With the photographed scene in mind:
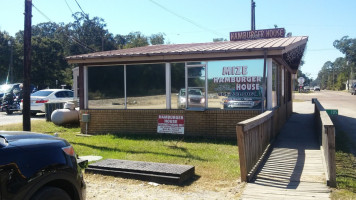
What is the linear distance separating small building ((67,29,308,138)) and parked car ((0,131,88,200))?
7.00m

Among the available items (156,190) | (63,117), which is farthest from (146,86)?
(156,190)

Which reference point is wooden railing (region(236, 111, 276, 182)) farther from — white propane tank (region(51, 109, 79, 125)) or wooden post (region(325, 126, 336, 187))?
white propane tank (region(51, 109, 79, 125))

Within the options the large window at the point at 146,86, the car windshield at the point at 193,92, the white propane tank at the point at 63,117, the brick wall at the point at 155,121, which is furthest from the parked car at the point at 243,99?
the white propane tank at the point at 63,117

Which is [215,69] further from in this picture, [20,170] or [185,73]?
[20,170]

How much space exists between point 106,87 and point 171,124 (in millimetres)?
2958

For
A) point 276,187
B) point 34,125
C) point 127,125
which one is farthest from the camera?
point 34,125

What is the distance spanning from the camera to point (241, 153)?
575cm

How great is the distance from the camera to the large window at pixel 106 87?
1197cm

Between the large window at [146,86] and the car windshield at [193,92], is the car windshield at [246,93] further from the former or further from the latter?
the large window at [146,86]

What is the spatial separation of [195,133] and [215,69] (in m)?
2.13

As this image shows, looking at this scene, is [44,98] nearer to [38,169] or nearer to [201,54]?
[201,54]

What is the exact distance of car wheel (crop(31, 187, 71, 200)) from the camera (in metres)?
3.16

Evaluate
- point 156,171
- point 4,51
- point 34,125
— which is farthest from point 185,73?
point 4,51

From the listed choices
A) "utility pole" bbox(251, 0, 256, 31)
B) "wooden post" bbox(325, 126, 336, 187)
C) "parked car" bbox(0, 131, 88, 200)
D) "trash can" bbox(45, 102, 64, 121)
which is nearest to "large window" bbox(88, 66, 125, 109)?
"trash can" bbox(45, 102, 64, 121)
